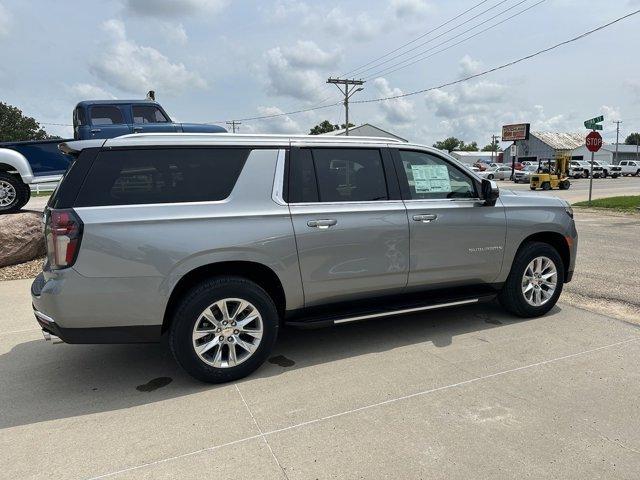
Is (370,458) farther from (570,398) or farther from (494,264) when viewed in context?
(494,264)

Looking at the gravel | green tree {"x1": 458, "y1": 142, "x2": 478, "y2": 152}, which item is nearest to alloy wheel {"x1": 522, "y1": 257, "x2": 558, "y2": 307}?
the gravel

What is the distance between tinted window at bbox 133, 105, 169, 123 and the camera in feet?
38.7

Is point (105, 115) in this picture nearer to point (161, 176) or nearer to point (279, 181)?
point (161, 176)

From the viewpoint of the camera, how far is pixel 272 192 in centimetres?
374

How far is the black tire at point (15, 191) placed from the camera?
27.4 ft

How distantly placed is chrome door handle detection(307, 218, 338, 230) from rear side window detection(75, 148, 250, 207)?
69cm

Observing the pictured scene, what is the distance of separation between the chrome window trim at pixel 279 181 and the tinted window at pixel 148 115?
9161 mm

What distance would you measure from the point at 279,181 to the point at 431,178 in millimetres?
1573

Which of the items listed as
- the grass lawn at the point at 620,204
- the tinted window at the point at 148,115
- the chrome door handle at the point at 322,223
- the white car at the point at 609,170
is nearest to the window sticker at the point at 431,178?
the chrome door handle at the point at 322,223

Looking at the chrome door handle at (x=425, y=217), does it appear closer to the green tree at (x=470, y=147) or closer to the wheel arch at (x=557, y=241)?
the wheel arch at (x=557, y=241)

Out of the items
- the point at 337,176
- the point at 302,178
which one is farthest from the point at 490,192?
the point at 302,178

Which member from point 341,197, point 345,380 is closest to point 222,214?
point 341,197

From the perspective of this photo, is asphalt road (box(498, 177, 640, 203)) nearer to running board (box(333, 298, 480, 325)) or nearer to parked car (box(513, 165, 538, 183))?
parked car (box(513, 165, 538, 183))

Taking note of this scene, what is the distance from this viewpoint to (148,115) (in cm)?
1191
